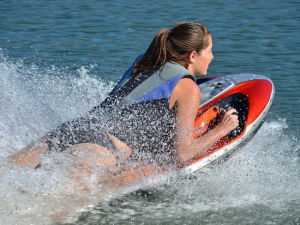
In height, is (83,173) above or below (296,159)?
above

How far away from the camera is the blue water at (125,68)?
5418mm

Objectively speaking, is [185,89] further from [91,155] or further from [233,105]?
[233,105]

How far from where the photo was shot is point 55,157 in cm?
505

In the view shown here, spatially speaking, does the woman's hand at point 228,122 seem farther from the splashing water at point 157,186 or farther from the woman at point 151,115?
the splashing water at point 157,186

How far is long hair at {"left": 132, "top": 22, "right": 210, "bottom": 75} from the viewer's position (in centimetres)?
510

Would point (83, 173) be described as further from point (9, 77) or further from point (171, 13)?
point (171, 13)

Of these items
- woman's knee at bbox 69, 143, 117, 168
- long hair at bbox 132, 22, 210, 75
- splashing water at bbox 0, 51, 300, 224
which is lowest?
splashing water at bbox 0, 51, 300, 224

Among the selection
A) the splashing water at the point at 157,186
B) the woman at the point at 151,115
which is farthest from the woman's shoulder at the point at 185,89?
the splashing water at the point at 157,186

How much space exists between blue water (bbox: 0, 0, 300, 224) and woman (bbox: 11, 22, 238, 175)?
37 centimetres

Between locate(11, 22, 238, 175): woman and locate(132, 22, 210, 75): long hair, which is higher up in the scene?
locate(132, 22, 210, 75): long hair

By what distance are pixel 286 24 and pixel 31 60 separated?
4.07 m

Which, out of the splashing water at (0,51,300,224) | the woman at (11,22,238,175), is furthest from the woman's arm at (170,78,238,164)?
the splashing water at (0,51,300,224)

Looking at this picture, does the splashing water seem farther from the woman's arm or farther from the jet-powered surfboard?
the woman's arm

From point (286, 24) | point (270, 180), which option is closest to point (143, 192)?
point (270, 180)
